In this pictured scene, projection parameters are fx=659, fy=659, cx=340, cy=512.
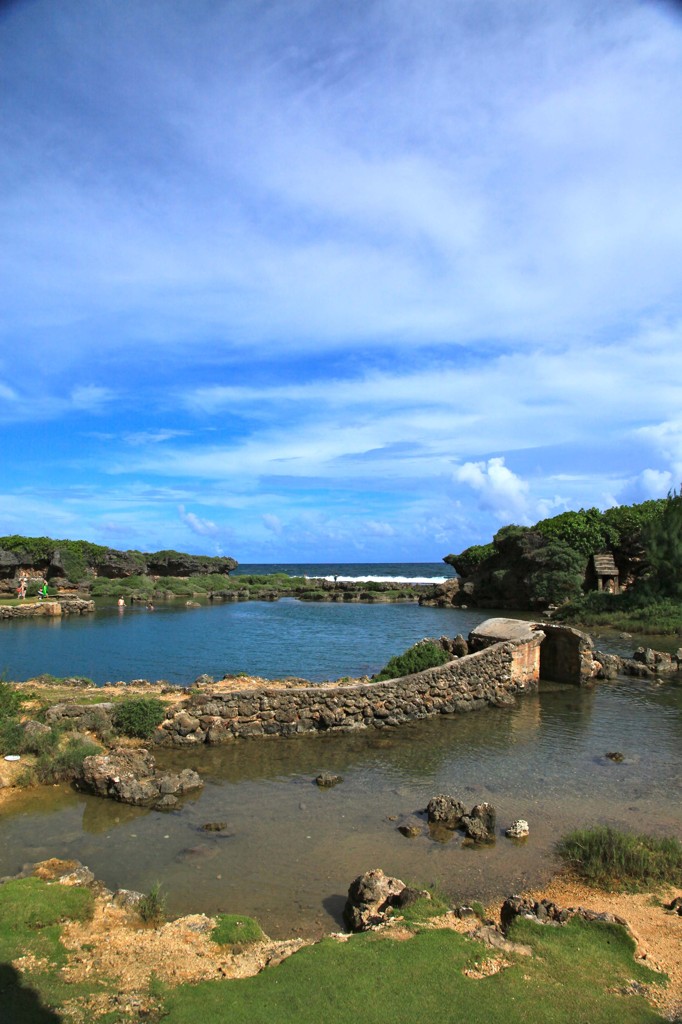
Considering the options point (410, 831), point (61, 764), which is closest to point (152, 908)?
point (410, 831)

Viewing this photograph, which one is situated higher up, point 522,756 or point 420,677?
point 420,677

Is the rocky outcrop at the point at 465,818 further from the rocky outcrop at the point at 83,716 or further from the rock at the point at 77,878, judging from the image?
the rocky outcrop at the point at 83,716

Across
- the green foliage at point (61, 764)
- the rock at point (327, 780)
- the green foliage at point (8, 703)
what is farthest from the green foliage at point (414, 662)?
the green foliage at point (8, 703)

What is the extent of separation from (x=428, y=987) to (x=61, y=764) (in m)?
9.32

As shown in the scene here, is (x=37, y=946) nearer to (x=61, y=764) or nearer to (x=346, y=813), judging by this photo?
(x=346, y=813)

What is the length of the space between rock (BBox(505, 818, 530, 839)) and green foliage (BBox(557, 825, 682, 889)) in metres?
0.63

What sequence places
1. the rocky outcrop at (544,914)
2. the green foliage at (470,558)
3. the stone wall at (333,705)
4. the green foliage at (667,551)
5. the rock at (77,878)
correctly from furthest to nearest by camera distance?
the green foliage at (470,558), the green foliage at (667,551), the stone wall at (333,705), the rock at (77,878), the rocky outcrop at (544,914)

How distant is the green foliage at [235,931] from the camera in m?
6.88

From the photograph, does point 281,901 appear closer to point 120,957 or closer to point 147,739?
point 120,957

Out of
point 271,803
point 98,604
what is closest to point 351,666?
point 271,803

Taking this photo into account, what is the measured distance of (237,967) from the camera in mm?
6250

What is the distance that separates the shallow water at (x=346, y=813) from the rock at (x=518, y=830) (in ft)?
0.40

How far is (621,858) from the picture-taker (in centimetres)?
900

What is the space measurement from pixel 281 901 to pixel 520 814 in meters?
4.81
